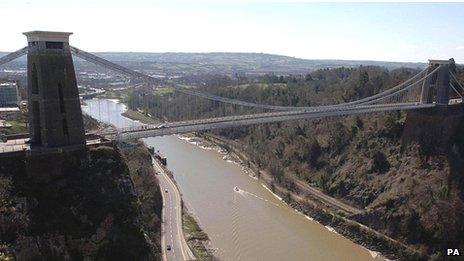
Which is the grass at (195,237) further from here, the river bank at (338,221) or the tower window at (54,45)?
the tower window at (54,45)

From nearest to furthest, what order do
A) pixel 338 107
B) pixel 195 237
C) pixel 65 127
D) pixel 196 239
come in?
pixel 65 127 < pixel 196 239 < pixel 195 237 < pixel 338 107

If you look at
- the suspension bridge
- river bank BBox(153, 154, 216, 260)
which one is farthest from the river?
the suspension bridge

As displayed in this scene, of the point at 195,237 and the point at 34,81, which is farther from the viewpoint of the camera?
the point at 195,237

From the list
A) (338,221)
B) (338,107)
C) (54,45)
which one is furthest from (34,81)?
(338,107)

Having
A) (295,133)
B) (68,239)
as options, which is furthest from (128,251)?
(295,133)

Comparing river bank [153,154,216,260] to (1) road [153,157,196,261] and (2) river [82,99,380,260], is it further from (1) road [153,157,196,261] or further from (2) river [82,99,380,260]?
(2) river [82,99,380,260]

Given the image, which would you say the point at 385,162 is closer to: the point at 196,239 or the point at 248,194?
the point at 248,194
